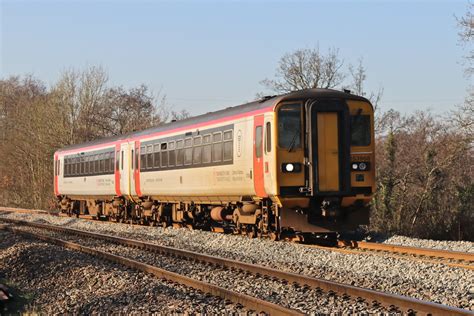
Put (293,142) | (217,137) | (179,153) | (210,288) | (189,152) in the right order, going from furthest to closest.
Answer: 1. (179,153)
2. (189,152)
3. (217,137)
4. (293,142)
5. (210,288)

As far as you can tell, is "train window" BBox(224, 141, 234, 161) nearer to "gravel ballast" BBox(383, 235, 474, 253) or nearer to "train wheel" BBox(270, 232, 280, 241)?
"train wheel" BBox(270, 232, 280, 241)

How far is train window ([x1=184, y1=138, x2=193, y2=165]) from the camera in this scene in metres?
18.6

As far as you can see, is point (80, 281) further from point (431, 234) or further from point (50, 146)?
point (50, 146)

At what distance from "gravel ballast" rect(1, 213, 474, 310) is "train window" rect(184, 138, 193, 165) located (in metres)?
2.39

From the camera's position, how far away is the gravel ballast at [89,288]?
8.04 metres

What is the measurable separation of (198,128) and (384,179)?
1080 cm

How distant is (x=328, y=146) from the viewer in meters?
14.4

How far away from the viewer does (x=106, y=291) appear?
30.8 ft

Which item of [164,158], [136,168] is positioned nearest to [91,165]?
[136,168]

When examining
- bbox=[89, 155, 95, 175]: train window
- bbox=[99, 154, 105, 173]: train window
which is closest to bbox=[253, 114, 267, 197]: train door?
bbox=[99, 154, 105, 173]: train window

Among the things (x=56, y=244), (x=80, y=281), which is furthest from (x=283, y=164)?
(x=56, y=244)

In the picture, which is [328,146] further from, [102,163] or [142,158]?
[102,163]

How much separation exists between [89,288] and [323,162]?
6.20 meters

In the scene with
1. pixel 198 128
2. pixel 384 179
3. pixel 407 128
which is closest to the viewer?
pixel 198 128
